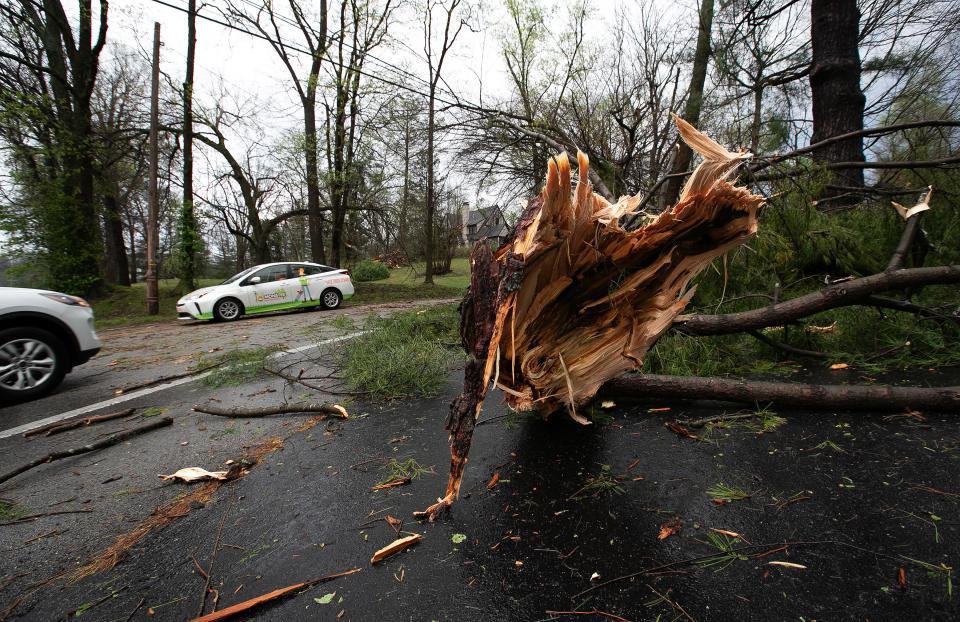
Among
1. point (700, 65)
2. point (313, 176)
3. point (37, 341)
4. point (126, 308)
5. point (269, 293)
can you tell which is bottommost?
A: point (126, 308)

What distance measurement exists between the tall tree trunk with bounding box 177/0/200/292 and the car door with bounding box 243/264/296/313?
5157 millimetres

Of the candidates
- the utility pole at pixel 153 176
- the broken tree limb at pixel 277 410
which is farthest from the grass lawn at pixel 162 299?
the broken tree limb at pixel 277 410

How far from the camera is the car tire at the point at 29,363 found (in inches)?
154

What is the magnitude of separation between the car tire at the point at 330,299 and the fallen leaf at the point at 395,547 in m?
11.2

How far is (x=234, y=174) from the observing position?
16406 mm

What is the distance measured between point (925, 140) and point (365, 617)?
21.8 ft

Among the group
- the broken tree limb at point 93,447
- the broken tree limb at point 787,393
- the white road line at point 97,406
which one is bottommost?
the white road line at point 97,406

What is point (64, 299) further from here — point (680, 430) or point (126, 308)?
point (126, 308)

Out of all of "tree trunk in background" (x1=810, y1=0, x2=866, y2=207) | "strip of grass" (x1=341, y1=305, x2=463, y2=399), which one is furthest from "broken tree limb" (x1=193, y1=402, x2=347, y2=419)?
"tree trunk in background" (x1=810, y1=0, x2=866, y2=207)

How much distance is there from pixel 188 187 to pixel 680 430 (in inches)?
654

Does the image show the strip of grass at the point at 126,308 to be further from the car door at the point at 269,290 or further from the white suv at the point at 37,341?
the white suv at the point at 37,341

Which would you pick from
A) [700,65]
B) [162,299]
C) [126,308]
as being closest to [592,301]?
[700,65]

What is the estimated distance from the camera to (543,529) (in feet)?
→ 5.43

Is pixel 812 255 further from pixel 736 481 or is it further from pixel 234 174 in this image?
pixel 234 174
